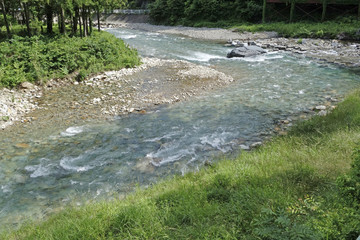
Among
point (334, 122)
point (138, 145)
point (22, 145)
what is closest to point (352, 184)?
point (334, 122)

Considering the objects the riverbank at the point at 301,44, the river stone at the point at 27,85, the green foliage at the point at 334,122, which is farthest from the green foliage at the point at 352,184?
the riverbank at the point at 301,44

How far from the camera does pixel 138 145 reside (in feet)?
26.9

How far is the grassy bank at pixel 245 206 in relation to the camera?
3.44 m

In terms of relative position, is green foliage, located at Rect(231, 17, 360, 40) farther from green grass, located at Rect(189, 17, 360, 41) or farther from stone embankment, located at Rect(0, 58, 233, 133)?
stone embankment, located at Rect(0, 58, 233, 133)

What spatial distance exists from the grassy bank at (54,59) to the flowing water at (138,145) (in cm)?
564

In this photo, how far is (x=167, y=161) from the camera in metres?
7.27

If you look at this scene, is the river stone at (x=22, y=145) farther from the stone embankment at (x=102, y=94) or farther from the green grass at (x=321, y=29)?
the green grass at (x=321, y=29)

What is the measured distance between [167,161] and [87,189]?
222cm

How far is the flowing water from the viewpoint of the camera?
6.12 metres

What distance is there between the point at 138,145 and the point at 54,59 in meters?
9.33

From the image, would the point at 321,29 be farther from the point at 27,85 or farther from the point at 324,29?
the point at 27,85

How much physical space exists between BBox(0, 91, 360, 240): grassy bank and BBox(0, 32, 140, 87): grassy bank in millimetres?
10182

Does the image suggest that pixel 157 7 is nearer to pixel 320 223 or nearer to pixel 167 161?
pixel 167 161

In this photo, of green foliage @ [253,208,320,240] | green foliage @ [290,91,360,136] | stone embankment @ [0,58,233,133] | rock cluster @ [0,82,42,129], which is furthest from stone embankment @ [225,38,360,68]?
rock cluster @ [0,82,42,129]
